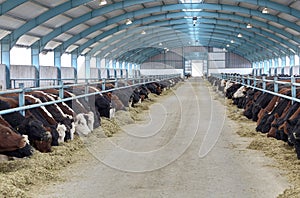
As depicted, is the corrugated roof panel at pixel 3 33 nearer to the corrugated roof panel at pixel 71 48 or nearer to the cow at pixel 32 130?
the corrugated roof panel at pixel 71 48

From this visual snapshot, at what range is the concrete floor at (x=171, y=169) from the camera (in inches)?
211

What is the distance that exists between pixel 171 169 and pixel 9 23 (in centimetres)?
1918

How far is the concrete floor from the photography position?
537 cm

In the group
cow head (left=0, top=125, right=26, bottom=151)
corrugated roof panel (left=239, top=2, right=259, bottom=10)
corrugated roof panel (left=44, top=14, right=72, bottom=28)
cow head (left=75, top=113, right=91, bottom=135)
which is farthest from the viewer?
corrugated roof panel (left=239, top=2, right=259, bottom=10)

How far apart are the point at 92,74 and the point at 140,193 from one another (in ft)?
134

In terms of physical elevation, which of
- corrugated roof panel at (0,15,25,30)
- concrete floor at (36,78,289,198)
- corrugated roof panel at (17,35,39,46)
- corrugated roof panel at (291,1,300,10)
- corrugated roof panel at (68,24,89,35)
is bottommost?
concrete floor at (36,78,289,198)

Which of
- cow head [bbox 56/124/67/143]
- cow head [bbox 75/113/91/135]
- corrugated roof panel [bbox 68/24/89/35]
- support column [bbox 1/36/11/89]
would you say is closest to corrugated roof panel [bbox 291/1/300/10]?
corrugated roof panel [bbox 68/24/89/35]

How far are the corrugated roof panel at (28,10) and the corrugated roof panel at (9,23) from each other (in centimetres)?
44

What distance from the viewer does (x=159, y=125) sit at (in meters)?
11.8

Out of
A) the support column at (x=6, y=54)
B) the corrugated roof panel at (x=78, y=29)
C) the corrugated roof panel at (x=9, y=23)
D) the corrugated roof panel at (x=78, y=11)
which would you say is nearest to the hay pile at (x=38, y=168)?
the corrugated roof panel at (x=9, y=23)

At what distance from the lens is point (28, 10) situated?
22.3 m

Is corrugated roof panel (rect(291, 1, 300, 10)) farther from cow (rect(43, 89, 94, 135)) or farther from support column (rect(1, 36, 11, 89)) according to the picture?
cow (rect(43, 89, 94, 135))

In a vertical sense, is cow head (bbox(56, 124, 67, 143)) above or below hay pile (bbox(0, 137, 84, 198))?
above

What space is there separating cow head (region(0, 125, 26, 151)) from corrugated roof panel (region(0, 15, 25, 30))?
54.6 ft
